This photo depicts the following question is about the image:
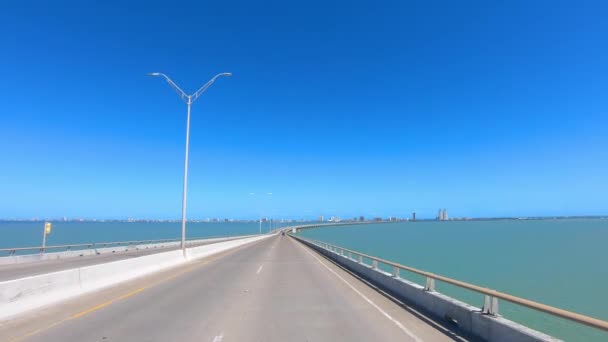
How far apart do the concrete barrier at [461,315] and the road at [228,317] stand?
0.45 metres

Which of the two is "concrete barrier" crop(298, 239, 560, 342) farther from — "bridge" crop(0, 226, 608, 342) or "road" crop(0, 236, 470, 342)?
"road" crop(0, 236, 470, 342)

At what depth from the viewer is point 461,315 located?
28.2ft

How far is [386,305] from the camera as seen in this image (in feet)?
36.9

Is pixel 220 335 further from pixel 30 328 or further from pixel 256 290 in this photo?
pixel 256 290

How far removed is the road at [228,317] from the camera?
25.2 feet

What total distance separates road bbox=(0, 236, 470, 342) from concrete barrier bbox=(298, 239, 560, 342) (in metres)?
0.45

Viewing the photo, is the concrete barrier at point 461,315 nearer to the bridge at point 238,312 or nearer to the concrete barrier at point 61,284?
the bridge at point 238,312

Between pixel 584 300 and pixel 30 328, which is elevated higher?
pixel 30 328

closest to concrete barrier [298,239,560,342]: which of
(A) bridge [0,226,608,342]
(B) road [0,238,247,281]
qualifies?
(A) bridge [0,226,608,342]

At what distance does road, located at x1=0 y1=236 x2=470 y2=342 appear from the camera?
25.2 ft

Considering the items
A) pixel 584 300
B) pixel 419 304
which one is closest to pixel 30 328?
pixel 419 304

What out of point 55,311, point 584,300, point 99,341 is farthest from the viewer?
point 584,300

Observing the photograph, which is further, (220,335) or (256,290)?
(256,290)

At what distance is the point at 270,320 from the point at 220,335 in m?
1.68
